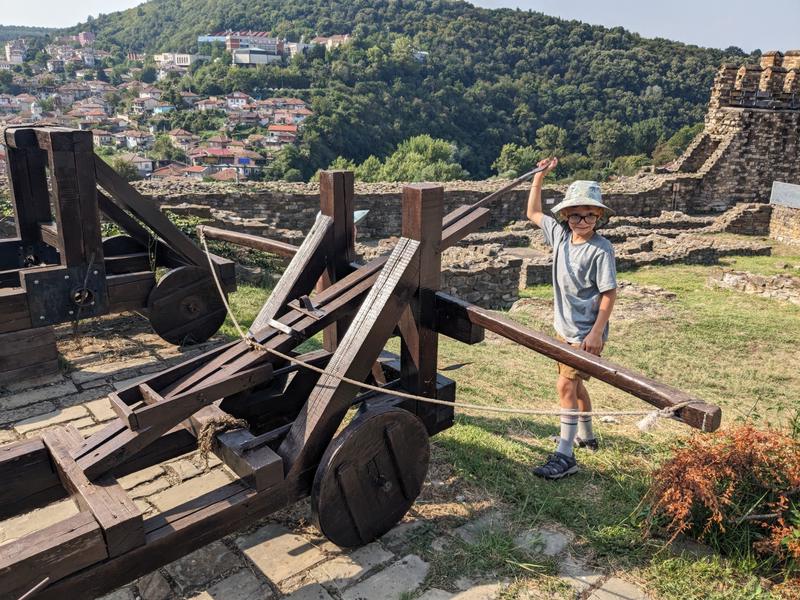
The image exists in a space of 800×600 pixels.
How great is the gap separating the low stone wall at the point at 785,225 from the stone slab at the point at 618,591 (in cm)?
1693

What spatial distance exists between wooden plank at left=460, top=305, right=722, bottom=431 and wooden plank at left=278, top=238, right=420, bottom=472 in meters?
0.35

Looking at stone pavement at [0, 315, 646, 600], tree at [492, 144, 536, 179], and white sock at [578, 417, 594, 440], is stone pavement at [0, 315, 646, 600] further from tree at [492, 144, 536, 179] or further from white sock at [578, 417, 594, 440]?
tree at [492, 144, 536, 179]

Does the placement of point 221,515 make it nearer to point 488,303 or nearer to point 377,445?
point 377,445

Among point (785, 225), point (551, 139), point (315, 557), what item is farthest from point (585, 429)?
point (551, 139)

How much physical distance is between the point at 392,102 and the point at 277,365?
2877 inches

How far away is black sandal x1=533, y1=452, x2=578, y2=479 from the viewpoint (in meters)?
3.35

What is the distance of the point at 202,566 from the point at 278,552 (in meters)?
0.31

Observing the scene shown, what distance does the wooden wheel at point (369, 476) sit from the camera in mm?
2449

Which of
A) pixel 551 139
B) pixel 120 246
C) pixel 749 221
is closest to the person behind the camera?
pixel 120 246

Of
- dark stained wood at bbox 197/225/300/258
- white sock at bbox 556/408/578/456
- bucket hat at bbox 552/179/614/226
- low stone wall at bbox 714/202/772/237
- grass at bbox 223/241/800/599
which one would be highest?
bucket hat at bbox 552/179/614/226

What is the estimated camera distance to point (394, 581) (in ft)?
8.23

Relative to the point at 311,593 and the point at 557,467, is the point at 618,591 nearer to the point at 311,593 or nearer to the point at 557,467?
the point at 557,467

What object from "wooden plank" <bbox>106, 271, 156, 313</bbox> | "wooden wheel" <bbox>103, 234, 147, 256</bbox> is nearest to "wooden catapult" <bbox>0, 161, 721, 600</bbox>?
"wooden plank" <bbox>106, 271, 156, 313</bbox>

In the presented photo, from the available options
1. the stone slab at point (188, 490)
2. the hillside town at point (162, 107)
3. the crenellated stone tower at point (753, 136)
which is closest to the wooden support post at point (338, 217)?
the stone slab at point (188, 490)
